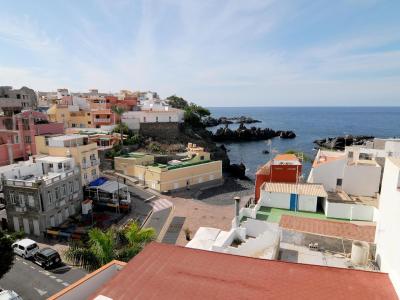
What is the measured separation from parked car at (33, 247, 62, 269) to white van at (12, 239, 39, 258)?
2.77 ft

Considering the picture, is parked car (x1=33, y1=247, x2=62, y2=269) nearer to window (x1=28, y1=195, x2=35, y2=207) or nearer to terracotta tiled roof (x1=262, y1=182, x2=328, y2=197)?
window (x1=28, y1=195, x2=35, y2=207)

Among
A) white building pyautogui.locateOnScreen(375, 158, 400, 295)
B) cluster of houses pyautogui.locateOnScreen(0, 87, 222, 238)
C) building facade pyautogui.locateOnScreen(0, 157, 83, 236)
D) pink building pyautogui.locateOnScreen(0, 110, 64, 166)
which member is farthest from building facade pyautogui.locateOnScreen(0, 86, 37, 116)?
white building pyautogui.locateOnScreen(375, 158, 400, 295)

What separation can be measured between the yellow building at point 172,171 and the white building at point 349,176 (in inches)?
688

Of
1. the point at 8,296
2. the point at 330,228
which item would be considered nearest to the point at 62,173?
the point at 8,296

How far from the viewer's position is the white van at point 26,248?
71.9 feet

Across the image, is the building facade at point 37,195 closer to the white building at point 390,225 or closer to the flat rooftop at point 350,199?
the flat rooftop at point 350,199

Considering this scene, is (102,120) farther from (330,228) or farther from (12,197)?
(330,228)

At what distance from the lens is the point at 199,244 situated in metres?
16.5

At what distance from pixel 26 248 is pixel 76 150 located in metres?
12.6

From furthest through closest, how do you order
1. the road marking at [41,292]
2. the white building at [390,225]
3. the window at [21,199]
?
the window at [21,199] < the road marking at [41,292] < the white building at [390,225]

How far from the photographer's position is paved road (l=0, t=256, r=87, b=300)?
18042 mm

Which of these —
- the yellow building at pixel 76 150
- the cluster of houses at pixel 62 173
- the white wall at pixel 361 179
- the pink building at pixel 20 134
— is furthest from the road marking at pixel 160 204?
the white wall at pixel 361 179

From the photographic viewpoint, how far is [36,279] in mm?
19391

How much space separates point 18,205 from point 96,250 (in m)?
16.0
